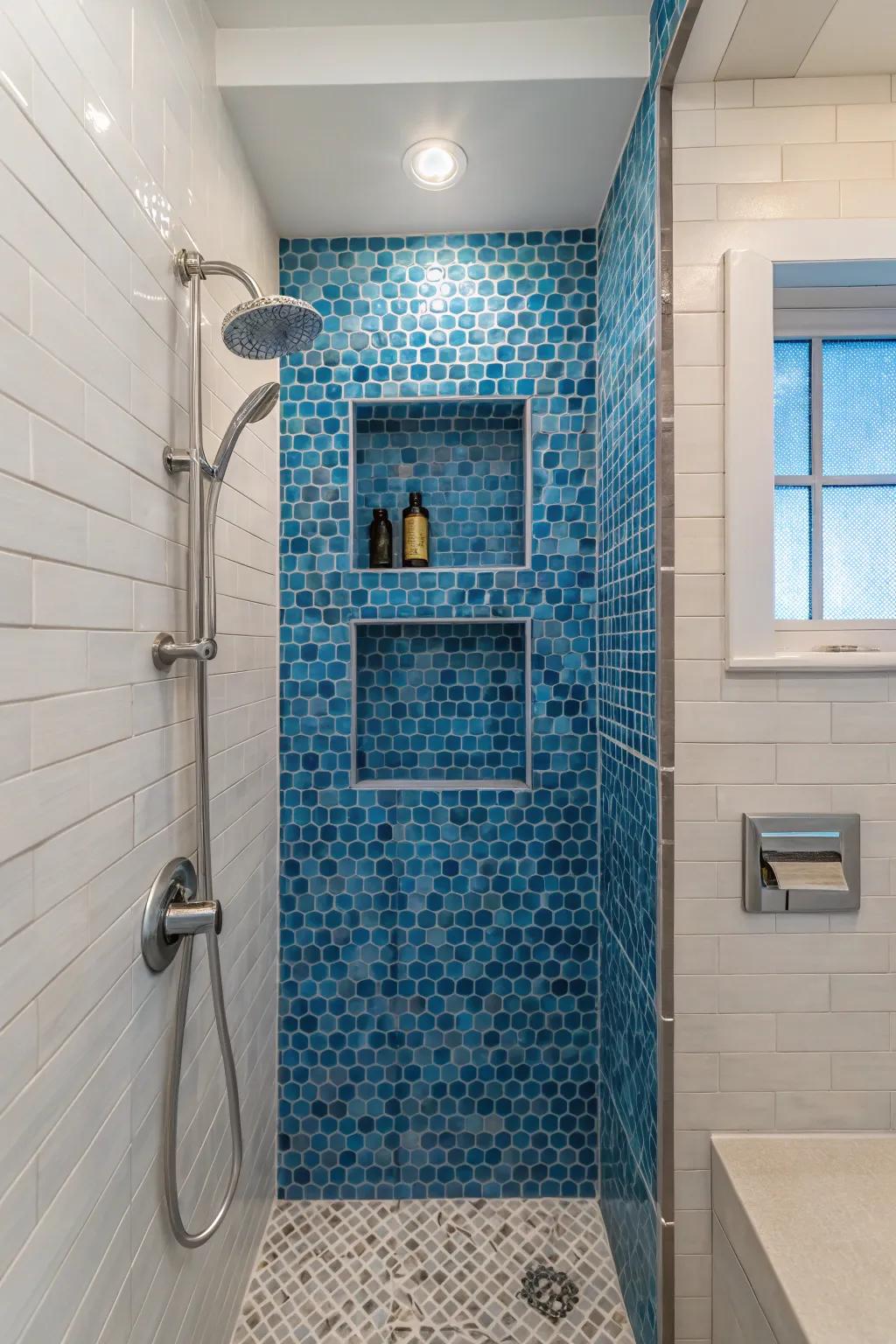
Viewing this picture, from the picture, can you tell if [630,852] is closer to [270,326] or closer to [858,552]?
[858,552]

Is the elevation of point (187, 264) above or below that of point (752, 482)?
above

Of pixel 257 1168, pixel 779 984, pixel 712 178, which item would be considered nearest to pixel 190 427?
pixel 712 178

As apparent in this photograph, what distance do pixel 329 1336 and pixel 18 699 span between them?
150 cm

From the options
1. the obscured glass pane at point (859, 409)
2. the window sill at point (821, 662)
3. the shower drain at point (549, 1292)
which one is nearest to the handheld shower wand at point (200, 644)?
the shower drain at point (549, 1292)

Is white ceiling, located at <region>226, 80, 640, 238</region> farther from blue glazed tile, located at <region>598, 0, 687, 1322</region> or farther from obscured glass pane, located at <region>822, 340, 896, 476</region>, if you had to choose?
obscured glass pane, located at <region>822, 340, 896, 476</region>

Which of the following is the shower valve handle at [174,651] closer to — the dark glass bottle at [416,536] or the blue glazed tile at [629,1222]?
the dark glass bottle at [416,536]

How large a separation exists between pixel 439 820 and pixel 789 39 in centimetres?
167

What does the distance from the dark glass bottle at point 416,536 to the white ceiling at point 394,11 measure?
941mm

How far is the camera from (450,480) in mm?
1979

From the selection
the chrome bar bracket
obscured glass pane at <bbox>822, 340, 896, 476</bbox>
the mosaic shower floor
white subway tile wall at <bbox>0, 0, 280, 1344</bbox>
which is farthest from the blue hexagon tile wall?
the chrome bar bracket

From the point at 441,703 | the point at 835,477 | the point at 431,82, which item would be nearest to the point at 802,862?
the point at 835,477

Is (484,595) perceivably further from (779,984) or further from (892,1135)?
(892,1135)

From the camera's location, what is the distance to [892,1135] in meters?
1.27

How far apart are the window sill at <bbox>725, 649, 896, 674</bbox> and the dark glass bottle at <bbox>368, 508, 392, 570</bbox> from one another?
0.96 m
